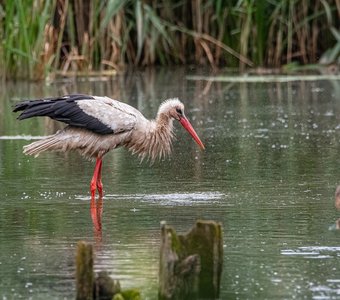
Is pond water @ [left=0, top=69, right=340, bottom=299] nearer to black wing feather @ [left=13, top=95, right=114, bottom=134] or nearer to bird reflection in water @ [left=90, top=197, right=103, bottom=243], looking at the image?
bird reflection in water @ [left=90, top=197, right=103, bottom=243]

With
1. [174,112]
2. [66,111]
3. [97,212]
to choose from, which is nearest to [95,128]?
[66,111]

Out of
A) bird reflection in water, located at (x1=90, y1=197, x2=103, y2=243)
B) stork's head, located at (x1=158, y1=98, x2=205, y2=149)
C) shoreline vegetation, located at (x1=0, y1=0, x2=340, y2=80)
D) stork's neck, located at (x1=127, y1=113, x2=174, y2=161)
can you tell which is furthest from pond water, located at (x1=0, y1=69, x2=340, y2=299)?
shoreline vegetation, located at (x1=0, y1=0, x2=340, y2=80)

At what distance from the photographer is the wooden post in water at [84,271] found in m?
6.33

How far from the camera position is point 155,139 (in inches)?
444

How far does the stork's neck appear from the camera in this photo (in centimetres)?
1123

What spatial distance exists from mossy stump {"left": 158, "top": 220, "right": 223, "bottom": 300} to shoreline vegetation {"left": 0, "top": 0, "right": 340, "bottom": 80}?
45.5 feet

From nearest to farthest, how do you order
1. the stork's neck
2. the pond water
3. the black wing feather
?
the pond water < the black wing feather < the stork's neck

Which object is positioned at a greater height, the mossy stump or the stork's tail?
the stork's tail

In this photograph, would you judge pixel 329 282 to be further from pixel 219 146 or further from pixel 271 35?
pixel 271 35

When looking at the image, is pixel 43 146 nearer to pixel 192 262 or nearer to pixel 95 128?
pixel 95 128

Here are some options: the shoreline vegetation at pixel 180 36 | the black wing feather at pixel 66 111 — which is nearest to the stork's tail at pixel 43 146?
the black wing feather at pixel 66 111

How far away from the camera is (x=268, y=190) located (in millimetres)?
10664

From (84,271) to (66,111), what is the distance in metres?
4.59

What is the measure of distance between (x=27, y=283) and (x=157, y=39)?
1659 centimetres
